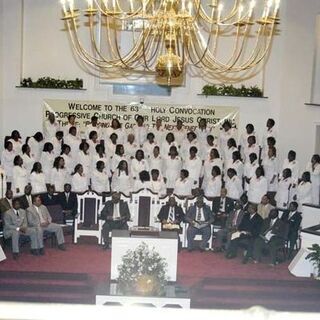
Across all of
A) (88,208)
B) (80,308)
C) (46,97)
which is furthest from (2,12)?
(80,308)

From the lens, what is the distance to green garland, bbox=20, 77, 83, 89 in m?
16.9

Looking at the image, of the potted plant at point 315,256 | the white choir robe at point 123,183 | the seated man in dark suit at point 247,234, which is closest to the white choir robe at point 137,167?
the white choir robe at point 123,183

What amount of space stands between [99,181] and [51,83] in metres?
3.55

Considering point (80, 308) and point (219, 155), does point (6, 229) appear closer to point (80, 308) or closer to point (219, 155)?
point (219, 155)

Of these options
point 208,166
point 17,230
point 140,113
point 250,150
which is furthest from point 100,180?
point 250,150

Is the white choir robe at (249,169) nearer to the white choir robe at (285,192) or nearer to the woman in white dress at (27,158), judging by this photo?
the white choir robe at (285,192)

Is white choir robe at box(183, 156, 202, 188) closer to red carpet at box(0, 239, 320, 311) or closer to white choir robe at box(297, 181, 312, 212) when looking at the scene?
white choir robe at box(297, 181, 312, 212)

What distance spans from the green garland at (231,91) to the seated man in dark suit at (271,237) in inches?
210

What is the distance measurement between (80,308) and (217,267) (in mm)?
10865

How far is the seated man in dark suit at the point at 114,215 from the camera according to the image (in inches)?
498

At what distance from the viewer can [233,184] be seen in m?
14.5

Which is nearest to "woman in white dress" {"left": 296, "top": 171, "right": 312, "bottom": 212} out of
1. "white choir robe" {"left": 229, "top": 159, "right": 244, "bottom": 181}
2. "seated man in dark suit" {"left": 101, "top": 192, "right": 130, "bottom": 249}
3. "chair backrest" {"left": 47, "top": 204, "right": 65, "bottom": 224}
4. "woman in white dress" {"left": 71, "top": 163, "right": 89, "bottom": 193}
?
"white choir robe" {"left": 229, "top": 159, "right": 244, "bottom": 181}

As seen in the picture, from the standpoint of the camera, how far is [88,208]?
13.2m

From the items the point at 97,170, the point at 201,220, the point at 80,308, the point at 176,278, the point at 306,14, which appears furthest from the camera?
the point at 306,14
